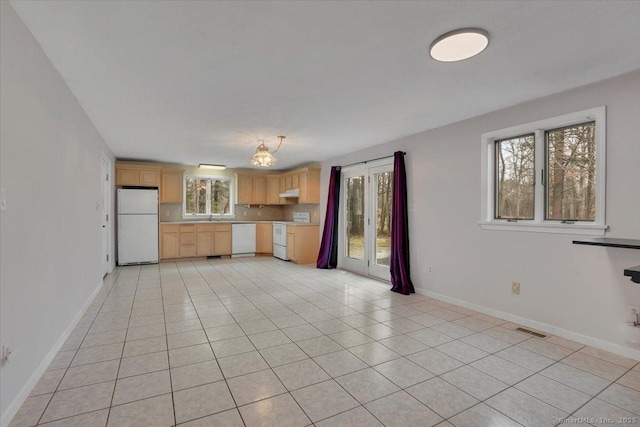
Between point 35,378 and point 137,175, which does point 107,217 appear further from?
point 35,378

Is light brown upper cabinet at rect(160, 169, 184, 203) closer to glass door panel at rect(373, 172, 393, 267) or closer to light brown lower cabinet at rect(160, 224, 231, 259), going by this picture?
light brown lower cabinet at rect(160, 224, 231, 259)

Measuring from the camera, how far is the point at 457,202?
13.0 ft

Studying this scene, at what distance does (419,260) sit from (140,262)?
558 cm

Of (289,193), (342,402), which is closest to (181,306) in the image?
(342,402)

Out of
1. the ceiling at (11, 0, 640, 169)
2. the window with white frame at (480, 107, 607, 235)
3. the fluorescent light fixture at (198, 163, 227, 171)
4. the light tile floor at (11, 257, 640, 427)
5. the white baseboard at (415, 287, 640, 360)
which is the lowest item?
the light tile floor at (11, 257, 640, 427)

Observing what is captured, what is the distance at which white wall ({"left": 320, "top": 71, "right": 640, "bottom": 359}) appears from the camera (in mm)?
2596

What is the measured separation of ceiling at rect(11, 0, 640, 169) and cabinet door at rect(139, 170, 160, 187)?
3059 millimetres

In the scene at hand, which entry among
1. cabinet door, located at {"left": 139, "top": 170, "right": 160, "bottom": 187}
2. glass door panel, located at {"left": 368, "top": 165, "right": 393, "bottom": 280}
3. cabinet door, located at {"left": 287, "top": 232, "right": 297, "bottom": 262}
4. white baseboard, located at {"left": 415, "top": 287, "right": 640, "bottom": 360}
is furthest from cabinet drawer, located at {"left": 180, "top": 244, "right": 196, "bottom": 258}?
white baseboard, located at {"left": 415, "top": 287, "right": 640, "bottom": 360}

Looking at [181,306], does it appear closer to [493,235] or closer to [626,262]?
[493,235]

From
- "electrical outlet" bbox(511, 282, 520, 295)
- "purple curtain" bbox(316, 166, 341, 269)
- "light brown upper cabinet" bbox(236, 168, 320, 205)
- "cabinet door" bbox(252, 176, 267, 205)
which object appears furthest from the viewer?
"cabinet door" bbox(252, 176, 267, 205)

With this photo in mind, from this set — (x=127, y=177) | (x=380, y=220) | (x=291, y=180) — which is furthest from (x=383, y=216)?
(x=127, y=177)

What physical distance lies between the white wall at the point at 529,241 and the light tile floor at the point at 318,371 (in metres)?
0.29

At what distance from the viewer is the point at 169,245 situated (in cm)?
704

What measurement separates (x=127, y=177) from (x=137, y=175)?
189 mm
